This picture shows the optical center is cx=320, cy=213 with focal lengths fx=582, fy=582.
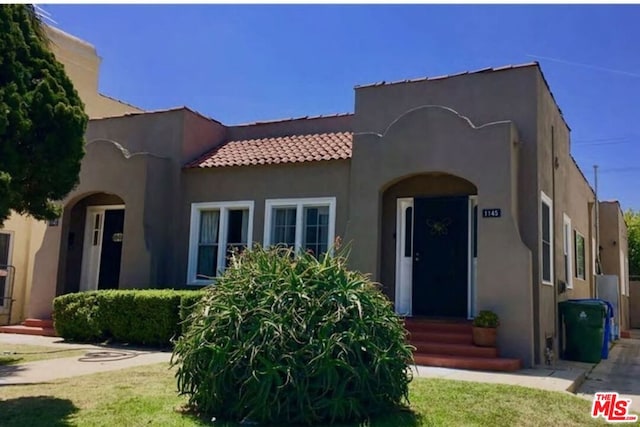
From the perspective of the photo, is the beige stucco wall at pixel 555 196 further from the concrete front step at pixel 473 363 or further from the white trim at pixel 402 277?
the white trim at pixel 402 277

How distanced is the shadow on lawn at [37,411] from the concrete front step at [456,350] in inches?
239

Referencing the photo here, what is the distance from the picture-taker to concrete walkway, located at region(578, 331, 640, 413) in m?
8.59

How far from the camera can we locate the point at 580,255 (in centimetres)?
1734

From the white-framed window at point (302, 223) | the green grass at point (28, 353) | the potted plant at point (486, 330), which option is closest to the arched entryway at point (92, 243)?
the green grass at point (28, 353)

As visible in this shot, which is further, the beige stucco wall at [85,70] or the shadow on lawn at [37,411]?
the beige stucco wall at [85,70]

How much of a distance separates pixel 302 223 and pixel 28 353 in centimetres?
612

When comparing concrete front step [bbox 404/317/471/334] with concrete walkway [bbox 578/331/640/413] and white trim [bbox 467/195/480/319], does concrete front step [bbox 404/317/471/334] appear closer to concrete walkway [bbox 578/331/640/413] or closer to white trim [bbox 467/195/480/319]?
white trim [bbox 467/195/480/319]

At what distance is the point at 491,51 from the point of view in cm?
1320

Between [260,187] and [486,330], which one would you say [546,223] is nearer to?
[486,330]

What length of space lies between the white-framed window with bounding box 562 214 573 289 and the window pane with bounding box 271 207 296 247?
651 centimetres

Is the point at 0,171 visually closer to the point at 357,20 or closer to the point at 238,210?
the point at 357,20

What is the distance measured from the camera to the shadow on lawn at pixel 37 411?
230 inches

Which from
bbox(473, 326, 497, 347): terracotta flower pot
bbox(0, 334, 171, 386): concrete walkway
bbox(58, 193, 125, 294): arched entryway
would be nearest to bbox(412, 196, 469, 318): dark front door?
bbox(473, 326, 497, 347): terracotta flower pot

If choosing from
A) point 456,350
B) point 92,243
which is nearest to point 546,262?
point 456,350
